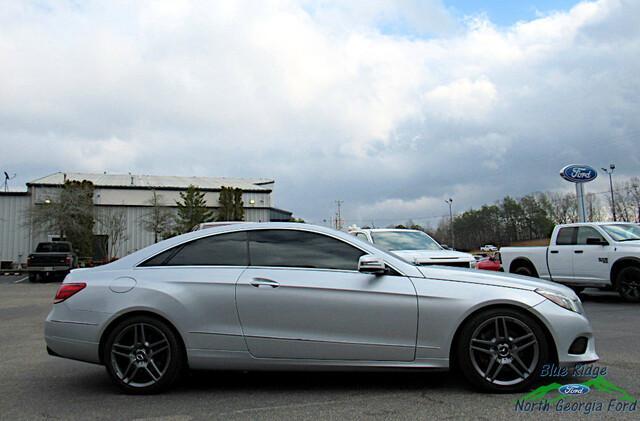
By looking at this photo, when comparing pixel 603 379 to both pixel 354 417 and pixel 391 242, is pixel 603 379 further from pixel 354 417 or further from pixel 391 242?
pixel 391 242

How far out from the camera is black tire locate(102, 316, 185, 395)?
464 cm

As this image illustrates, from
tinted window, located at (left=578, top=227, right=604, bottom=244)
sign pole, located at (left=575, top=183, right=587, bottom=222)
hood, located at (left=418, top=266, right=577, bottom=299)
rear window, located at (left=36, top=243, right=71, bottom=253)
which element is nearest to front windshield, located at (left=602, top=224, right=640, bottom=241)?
tinted window, located at (left=578, top=227, right=604, bottom=244)

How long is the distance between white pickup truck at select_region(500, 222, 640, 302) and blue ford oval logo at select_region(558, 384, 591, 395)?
8.23 meters

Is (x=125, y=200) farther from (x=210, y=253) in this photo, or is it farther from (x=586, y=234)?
(x=210, y=253)

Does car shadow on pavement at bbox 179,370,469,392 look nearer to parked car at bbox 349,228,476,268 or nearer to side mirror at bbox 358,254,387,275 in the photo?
side mirror at bbox 358,254,387,275

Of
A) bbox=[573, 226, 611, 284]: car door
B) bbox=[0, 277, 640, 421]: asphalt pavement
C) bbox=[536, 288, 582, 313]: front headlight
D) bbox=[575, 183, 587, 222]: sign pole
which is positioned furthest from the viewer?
bbox=[575, 183, 587, 222]: sign pole

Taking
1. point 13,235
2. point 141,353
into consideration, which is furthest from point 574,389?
point 13,235

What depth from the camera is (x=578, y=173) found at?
2214 cm

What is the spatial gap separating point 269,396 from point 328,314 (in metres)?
0.87

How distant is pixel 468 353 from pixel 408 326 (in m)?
0.55

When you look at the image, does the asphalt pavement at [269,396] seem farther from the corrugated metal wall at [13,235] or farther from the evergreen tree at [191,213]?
the corrugated metal wall at [13,235]

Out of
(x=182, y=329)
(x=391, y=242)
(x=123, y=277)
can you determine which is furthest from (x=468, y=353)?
(x=391, y=242)

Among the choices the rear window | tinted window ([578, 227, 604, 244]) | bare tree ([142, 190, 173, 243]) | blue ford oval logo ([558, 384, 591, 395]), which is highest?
bare tree ([142, 190, 173, 243])

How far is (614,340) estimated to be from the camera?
712 centimetres
